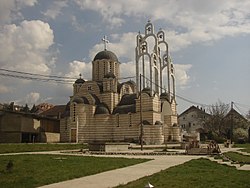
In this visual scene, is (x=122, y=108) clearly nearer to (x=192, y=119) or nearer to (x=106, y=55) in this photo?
(x=106, y=55)

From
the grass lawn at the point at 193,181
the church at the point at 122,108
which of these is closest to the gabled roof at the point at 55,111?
the church at the point at 122,108

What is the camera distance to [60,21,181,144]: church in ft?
197

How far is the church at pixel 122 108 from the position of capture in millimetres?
59916

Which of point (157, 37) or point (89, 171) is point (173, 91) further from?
point (89, 171)

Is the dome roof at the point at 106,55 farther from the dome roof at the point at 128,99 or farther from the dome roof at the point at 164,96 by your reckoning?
the dome roof at the point at 164,96

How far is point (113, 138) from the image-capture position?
62562 millimetres

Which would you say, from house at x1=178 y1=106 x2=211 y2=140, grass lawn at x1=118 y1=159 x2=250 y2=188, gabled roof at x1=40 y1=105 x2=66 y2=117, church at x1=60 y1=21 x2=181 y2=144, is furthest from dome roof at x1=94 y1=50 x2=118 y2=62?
grass lawn at x1=118 y1=159 x2=250 y2=188

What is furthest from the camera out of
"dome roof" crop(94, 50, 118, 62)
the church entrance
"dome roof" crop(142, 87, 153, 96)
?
"dome roof" crop(94, 50, 118, 62)

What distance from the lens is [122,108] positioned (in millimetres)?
63500

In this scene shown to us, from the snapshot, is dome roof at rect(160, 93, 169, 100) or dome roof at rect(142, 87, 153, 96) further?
dome roof at rect(160, 93, 169, 100)

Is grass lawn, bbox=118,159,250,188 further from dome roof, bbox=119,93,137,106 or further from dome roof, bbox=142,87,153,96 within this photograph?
dome roof, bbox=119,93,137,106

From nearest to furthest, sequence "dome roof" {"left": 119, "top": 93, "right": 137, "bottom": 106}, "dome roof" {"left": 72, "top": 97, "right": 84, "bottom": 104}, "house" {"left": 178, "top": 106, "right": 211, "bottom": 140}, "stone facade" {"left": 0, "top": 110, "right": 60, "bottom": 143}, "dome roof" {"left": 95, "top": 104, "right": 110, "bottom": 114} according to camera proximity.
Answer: "stone facade" {"left": 0, "top": 110, "right": 60, "bottom": 143} < "dome roof" {"left": 72, "top": 97, "right": 84, "bottom": 104} < "dome roof" {"left": 95, "top": 104, "right": 110, "bottom": 114} < "dome roof" {"left": 119, "top": 93, "right": 137, "bottom": 106} < "house" {"left": 178, "top": 106, "right": 211, "bottom": 140}

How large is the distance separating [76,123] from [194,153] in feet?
121

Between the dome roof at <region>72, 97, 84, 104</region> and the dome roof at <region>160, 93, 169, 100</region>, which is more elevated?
the dome roof at <region>160, 93, 169, 100</region>
